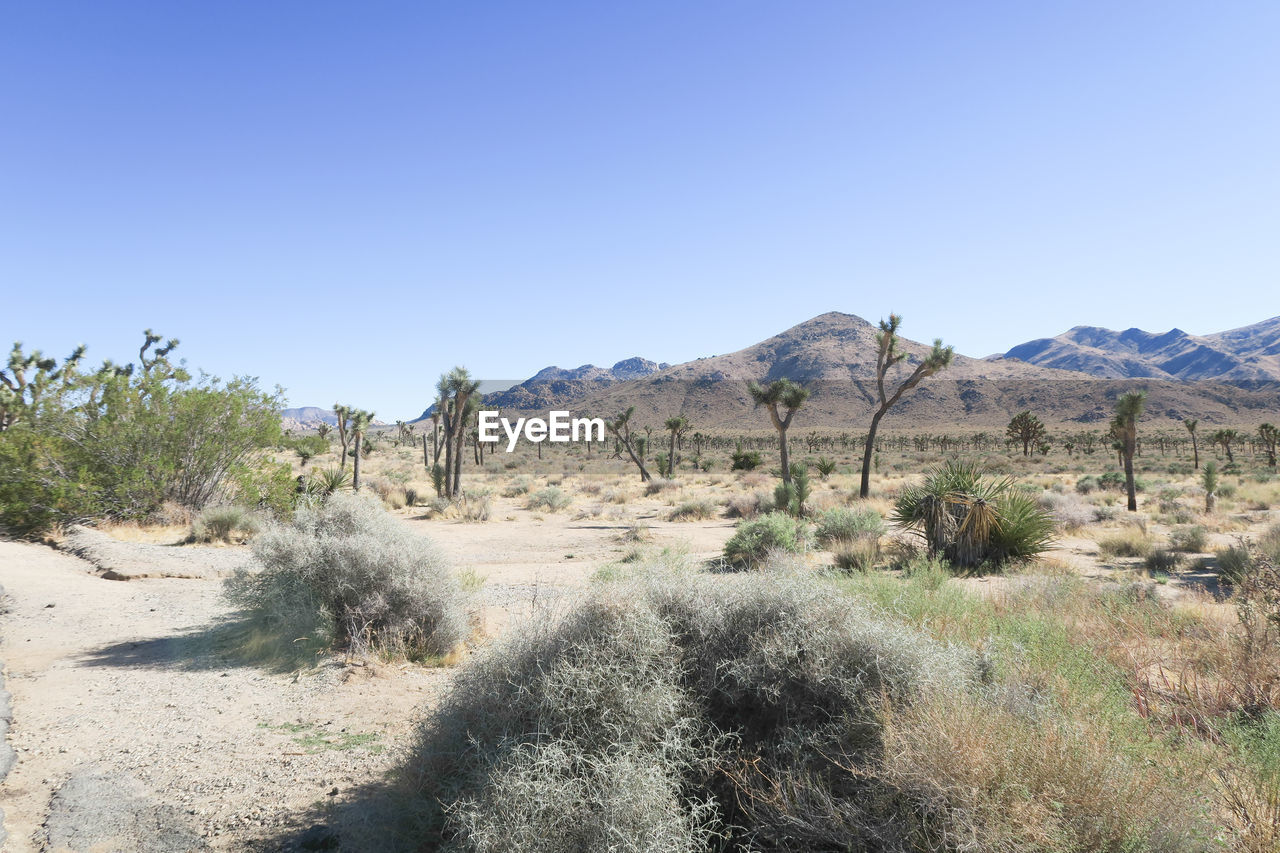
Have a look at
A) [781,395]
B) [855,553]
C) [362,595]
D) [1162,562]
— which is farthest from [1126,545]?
[781,395]

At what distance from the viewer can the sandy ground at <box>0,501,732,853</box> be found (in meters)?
4.43

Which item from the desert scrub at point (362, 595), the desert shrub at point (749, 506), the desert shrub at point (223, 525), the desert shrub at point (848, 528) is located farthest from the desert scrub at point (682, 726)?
the desert shrub at point (749, 506)

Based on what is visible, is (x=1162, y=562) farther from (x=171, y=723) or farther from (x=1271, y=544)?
(x=171, y=723)

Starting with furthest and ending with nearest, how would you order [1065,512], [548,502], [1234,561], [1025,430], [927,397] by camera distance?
[927,397]
[1025,430]
[548,502]
[1065,512]
[1234,561]

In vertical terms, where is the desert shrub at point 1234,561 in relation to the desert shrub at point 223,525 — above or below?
below

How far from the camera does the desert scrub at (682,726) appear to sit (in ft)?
10.6

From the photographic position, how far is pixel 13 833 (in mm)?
4211

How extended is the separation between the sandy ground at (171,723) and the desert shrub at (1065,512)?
16.4m

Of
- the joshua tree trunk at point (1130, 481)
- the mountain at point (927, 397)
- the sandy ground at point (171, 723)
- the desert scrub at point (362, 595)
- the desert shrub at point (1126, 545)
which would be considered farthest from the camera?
the mountain at point (927, 397)

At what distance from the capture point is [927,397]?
12069 centimetres

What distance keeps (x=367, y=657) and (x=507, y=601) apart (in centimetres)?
386

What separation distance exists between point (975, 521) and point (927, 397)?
11838 cm

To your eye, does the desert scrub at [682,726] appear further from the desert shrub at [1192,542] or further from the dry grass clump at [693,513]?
the dry grass clump at [693,513]

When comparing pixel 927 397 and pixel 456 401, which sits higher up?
pixel 927 397
